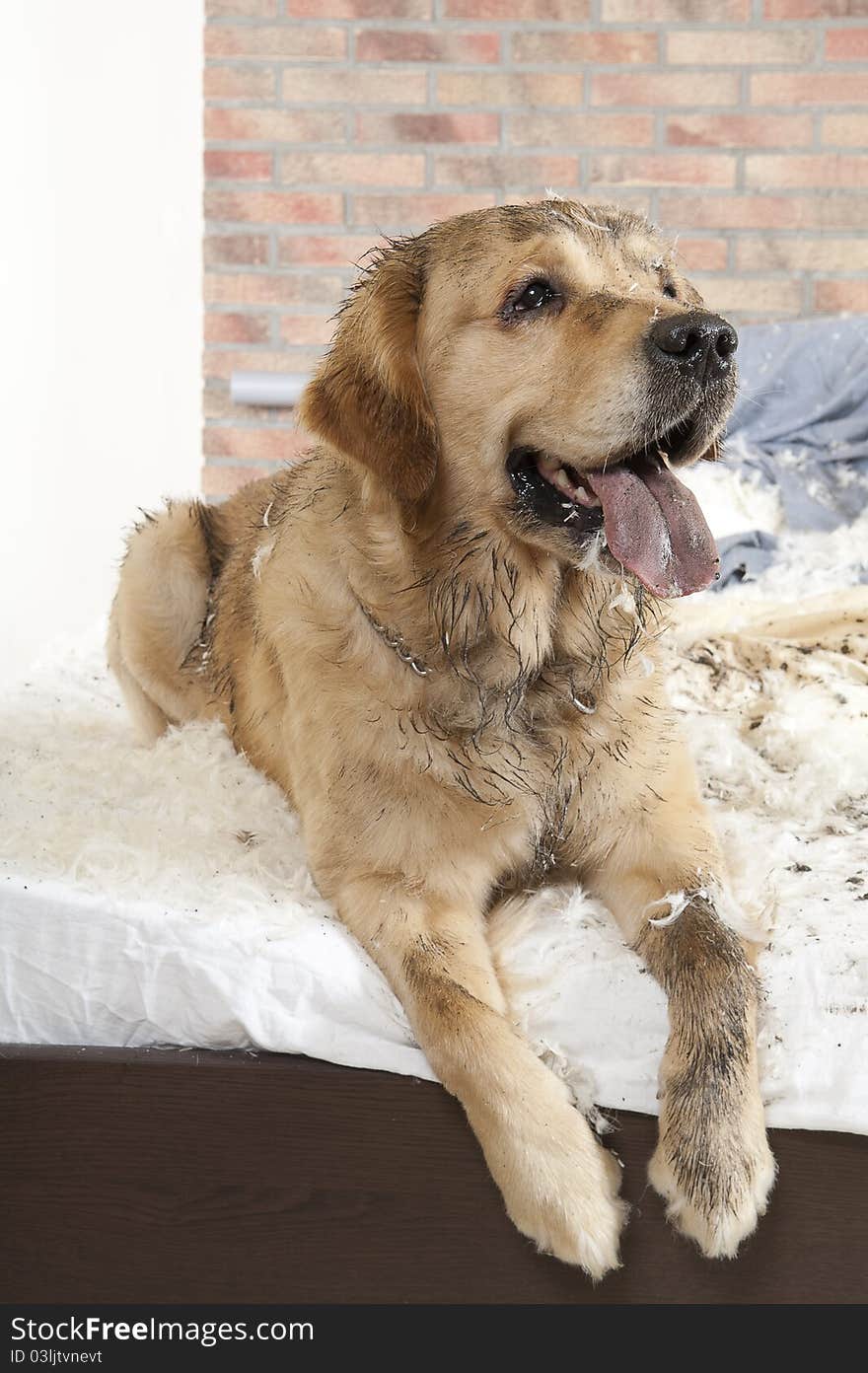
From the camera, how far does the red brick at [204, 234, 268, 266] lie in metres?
4.59

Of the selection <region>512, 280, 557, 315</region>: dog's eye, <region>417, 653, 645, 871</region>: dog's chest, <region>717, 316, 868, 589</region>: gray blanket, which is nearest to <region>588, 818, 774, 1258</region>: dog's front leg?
<region>417, 653, 645, 871</region>: dog's chest

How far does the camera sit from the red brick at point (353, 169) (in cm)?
449

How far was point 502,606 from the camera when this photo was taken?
1612mm

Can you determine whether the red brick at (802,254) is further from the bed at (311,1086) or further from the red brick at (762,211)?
the bed at (311,1086)

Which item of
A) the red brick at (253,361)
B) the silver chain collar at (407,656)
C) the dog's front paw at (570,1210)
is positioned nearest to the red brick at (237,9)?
the red brick at (253,361)

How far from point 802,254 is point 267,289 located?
1948 millimetres

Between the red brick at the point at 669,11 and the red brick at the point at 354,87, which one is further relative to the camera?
the red brick at the point at 354,87

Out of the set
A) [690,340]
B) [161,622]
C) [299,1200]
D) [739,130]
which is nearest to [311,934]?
[299,1200]

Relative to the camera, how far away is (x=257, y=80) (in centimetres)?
448

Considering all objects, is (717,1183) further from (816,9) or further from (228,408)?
(816,9)

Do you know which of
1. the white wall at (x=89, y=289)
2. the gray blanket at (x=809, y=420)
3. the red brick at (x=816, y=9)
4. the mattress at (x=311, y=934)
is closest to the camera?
the mattress at (x=311, y=934)

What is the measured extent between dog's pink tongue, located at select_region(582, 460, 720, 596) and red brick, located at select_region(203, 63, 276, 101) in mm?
3628

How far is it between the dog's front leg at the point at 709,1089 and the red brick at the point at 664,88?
377 centimetres

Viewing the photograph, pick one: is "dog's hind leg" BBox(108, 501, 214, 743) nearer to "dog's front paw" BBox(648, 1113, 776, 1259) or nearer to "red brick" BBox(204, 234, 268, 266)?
"dog's front paw" BBox(648, 1113, 776, 1259)
